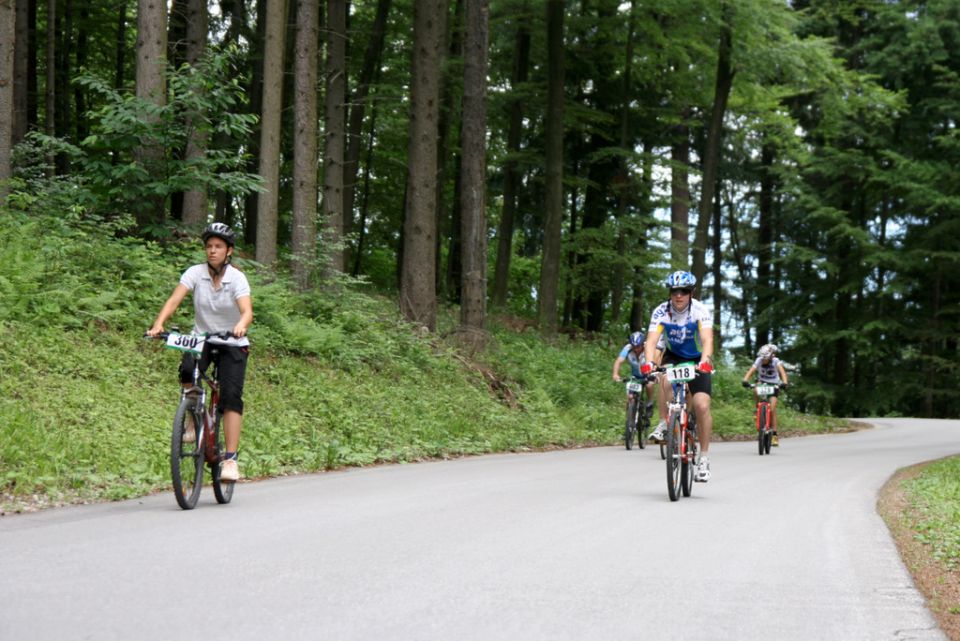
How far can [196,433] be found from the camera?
28.5ft

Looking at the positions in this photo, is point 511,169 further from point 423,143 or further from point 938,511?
point 938,511

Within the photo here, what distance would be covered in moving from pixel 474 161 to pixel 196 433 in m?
13.8

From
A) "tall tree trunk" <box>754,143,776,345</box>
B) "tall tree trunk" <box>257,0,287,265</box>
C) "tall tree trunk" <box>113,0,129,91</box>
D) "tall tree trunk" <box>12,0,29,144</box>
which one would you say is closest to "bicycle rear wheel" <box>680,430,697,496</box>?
"tall tree trunk" <box>257,0,287,265</box>

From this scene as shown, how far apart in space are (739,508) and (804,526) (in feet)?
3.88

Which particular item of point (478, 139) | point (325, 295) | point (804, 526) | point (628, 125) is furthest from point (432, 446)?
point (628, 125)

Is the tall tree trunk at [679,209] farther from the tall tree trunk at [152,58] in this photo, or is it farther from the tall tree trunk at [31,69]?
the tall tree trunk at [31,69]

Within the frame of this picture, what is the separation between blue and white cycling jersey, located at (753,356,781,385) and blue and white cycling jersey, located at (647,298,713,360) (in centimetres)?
917

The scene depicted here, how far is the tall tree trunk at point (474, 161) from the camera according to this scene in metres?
21.4

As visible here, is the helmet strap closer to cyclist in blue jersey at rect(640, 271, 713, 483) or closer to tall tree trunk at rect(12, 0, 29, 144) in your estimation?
cyclist in blue jersey at rect(640, 271, 713, 483)

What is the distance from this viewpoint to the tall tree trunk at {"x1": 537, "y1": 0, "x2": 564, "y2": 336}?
28016 mm

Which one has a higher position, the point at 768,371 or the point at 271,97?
the point at 271,97

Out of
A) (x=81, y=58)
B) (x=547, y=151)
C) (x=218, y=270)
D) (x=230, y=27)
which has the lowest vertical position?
(x=218, y=270)

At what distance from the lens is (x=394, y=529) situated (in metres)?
8.03

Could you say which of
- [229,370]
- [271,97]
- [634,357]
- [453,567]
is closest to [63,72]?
[271,97]
